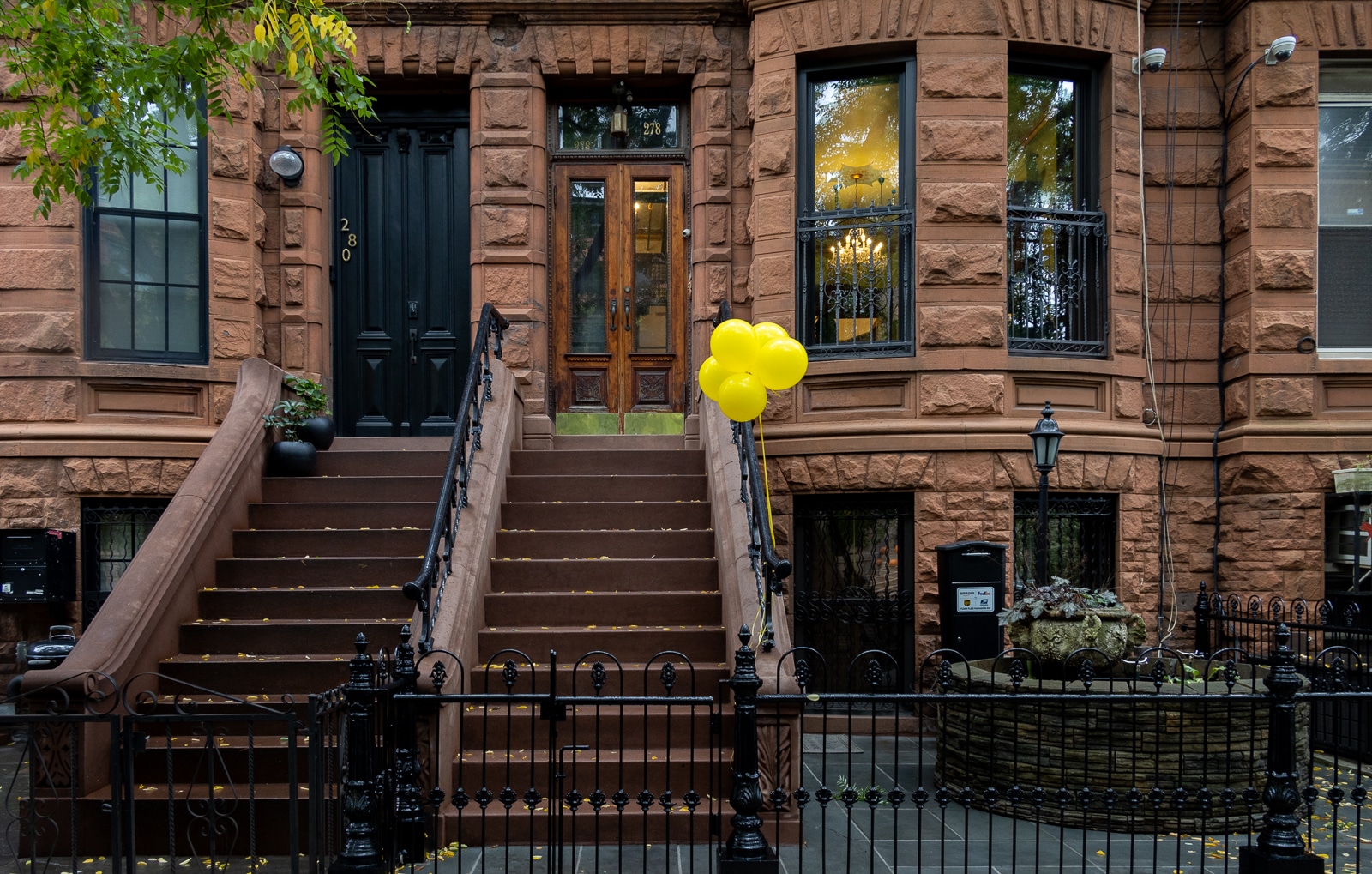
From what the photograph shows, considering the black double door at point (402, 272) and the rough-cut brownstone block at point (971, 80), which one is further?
the black double door at point (402, 272)

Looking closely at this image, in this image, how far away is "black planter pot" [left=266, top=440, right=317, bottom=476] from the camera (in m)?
8.66

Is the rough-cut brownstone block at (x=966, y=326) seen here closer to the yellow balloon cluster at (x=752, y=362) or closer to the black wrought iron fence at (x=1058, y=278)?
the black wrought iron fence at (x=1058, y=278)

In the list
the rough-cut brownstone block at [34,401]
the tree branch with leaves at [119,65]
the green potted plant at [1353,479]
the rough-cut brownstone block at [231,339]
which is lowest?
the green potted plant at [1353,479]

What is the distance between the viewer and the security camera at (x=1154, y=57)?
30.3 feet

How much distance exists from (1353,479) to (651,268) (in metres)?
6.54

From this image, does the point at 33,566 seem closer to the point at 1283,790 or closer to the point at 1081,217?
Result: the point at 1283,790

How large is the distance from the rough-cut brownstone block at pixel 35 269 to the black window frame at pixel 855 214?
20.9 feet

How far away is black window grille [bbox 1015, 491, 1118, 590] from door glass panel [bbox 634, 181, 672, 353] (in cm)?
381

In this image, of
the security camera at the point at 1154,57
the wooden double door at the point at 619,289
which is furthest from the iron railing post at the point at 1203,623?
the wooden double door at the point at 619,289

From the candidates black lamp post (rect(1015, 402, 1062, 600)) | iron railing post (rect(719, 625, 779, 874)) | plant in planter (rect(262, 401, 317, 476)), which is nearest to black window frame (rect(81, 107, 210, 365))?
plant in planter (rect(262, 401, 317, 476))

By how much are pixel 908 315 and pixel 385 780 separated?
596cm

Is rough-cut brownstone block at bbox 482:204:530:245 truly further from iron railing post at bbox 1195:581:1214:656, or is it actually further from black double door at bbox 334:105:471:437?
iron railing post at bbox 1195:581:1214:656

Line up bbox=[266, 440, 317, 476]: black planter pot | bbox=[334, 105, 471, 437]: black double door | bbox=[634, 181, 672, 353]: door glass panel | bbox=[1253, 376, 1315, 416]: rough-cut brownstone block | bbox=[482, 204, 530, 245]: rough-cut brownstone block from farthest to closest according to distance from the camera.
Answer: bbox=[634, 181, 672, 353]: door glass panel
bbox=[334, 105, 471, 437]: black double door
bbox=[482, 204, 530, 245]: rough-cut brownstone block
bbox=[1253, 376, 1315, 416]: rough-cut brownstone block
bbox=[266, 440, 317, 476]: black planter pot

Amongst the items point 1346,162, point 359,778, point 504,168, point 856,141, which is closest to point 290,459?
point 504,168
